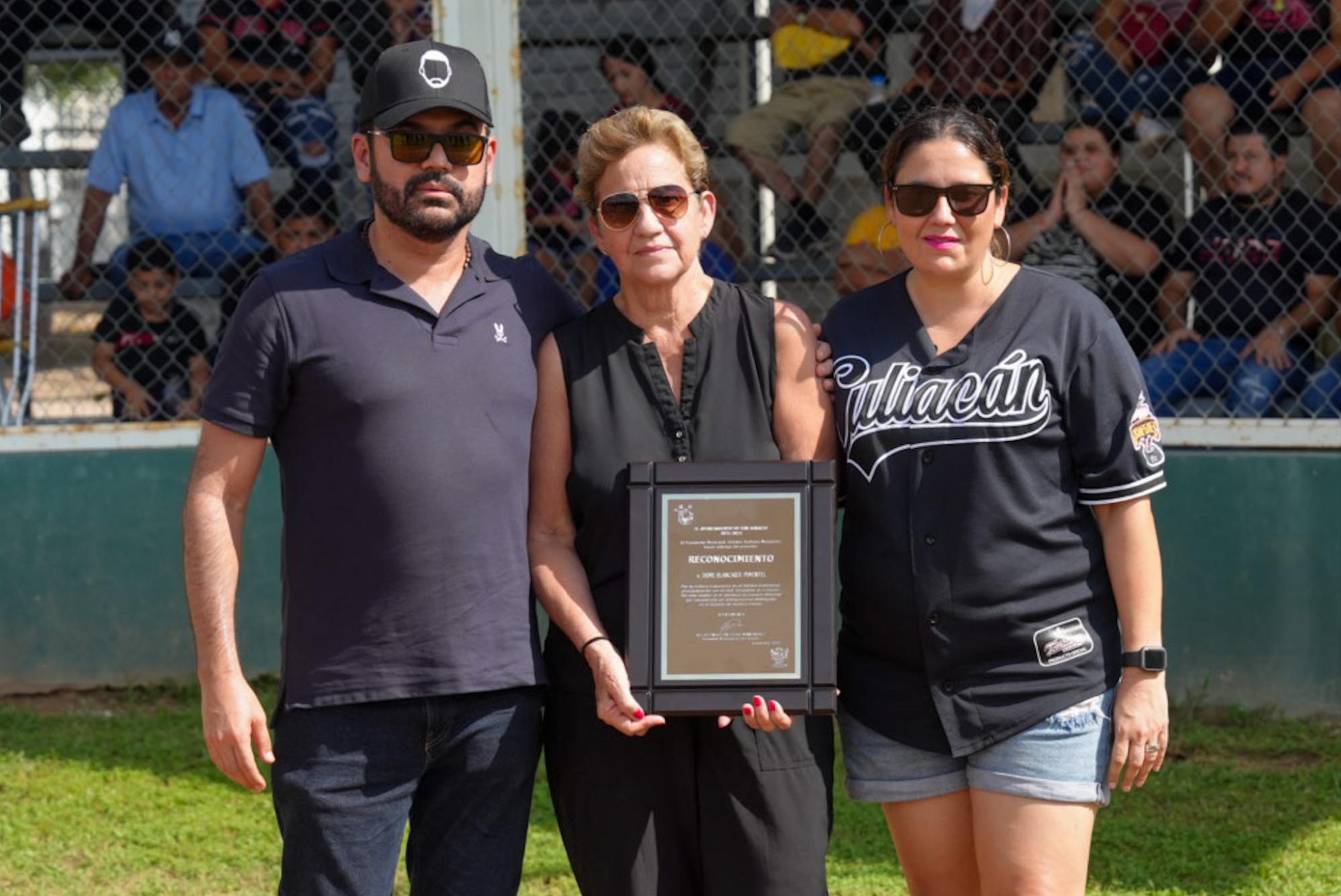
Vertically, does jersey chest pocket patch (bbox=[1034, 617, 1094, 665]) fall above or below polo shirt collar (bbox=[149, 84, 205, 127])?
below

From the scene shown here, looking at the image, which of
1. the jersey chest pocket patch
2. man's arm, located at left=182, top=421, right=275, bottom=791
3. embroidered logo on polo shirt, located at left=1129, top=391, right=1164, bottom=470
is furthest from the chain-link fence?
man's arm, located at left=182, top=421, right=275, bottom=791

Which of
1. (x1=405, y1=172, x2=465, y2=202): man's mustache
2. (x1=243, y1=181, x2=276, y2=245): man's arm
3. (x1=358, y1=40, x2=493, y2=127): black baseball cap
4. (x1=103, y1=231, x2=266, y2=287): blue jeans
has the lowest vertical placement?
(x1=405, y1=172, x2=465, y2=202): man's mustache

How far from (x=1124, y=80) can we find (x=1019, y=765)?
4.63m

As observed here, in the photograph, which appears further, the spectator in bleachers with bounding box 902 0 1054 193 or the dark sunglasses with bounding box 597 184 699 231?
the spectator in bleachers with bounding box 902 0 1054 193

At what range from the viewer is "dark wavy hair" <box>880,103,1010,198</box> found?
9.79ft

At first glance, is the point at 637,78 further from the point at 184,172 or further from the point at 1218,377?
the point at 1218,377

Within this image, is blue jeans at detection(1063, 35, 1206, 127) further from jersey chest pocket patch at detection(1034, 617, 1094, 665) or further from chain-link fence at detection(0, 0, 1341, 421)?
jersey chest pocket patch at detection(1034, 617, 1094, 665)

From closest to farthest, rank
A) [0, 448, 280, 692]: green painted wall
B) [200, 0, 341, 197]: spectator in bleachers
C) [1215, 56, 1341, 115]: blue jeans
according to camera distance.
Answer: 1. [1215, 56, 1341, 115]: blue jeans
2. [0, 448, 280, 692]: green painted wall
3. [200, 0, 341, 197]: spectator in bleachers

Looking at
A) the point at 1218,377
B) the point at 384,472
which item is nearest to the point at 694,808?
the point at 384,472

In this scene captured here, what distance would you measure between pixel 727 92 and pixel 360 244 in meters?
5.38

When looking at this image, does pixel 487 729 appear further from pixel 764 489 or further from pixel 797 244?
pixel 797 244

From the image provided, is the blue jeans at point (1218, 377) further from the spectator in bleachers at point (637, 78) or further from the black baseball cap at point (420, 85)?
the black baseball cap at point (420, 85)

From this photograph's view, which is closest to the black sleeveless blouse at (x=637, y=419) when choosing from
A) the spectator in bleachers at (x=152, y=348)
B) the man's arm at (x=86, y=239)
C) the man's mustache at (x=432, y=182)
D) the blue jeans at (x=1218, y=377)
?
the man's mustache at (x=432, y=182)

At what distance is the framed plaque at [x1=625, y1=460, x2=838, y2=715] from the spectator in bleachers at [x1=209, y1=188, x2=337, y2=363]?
4.72m
